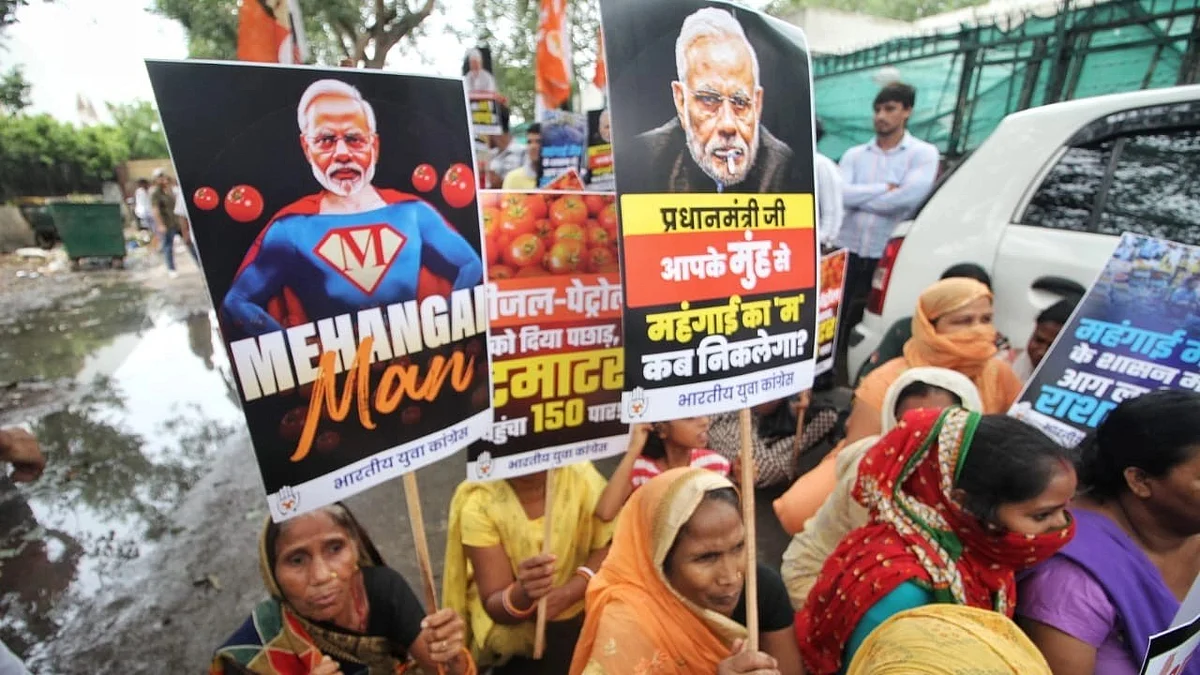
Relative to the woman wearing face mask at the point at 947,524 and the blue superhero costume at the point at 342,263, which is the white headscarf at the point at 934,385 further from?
the blue superhero costume at the point at 342,263

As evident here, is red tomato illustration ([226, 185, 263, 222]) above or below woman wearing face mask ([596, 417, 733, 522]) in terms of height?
above

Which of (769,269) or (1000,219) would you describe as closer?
(769,269)

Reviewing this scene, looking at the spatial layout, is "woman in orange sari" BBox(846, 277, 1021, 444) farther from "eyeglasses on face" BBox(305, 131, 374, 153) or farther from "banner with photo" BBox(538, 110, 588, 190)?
"banner with photo" BBox(538, 110, 588, 190)

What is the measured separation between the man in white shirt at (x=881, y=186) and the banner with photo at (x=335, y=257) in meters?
3.74

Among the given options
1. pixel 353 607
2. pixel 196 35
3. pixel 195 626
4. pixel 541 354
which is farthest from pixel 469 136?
pixel 196 35

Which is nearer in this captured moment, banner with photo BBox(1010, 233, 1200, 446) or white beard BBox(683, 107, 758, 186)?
white beard BBox(683, 107, 758, 186)

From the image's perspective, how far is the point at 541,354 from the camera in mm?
1772

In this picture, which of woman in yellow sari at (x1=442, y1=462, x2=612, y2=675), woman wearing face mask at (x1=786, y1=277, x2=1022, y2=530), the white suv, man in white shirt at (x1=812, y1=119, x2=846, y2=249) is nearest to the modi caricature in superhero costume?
woman in yellow sari at (x1=442, y1=462, x2=612, y2=675)

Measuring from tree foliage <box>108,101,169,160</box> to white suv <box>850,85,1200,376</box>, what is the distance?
82.8ft

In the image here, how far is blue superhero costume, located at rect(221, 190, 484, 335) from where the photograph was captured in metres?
1.14

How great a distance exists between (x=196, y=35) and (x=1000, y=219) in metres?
13.7

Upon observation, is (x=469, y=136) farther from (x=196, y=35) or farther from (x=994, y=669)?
(x=196, y=35)

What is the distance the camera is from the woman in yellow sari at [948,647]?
36.9 inches

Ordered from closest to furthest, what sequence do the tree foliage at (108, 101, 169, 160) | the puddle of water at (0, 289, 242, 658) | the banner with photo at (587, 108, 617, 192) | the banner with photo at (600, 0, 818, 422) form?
the banner with photo at (600, 0, 818, 422) → the puddle of water at (0, 289, 242, 658) → the banner with photo at (587, 108, 617, 192) → the tree foliage at (108, 101, 169, 160)
